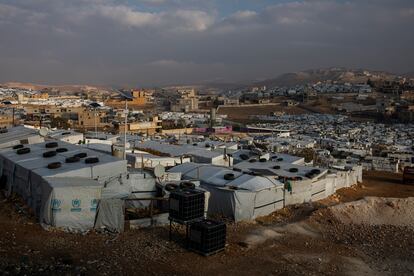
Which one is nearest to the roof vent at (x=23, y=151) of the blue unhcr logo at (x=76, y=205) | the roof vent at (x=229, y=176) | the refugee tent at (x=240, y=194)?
the blue unhcr logo at (x=76, y=205)

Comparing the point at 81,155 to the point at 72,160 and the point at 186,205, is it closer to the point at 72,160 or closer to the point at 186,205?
the point at 72,160

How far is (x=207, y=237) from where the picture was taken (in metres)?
9.97

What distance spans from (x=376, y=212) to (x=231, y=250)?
24.5 ft

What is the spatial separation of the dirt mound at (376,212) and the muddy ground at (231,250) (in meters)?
0.76

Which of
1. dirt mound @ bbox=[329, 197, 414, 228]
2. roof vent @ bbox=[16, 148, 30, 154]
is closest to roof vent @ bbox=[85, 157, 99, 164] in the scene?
roof vent @ bbox=[16, 148, 30, 154]

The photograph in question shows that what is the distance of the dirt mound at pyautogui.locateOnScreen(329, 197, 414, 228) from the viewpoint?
49.0 feet

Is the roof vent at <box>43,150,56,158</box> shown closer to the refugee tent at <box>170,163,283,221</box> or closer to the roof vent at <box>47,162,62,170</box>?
the roof vent at <box>47,162,62,170</box>

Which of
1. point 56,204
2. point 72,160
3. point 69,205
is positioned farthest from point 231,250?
point 72,160

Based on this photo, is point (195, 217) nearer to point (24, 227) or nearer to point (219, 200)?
point (219, 200)

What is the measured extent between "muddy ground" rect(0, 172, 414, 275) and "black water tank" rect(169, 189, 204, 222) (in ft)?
2.25

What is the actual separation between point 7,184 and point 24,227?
4538 mm

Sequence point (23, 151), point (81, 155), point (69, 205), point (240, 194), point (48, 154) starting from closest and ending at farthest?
point (69, 205)
point (240, 194)
point (81, 155)
point (48, 154)
point (23, 151)

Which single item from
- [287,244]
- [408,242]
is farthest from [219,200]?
[408,242]

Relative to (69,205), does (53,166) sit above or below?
above
